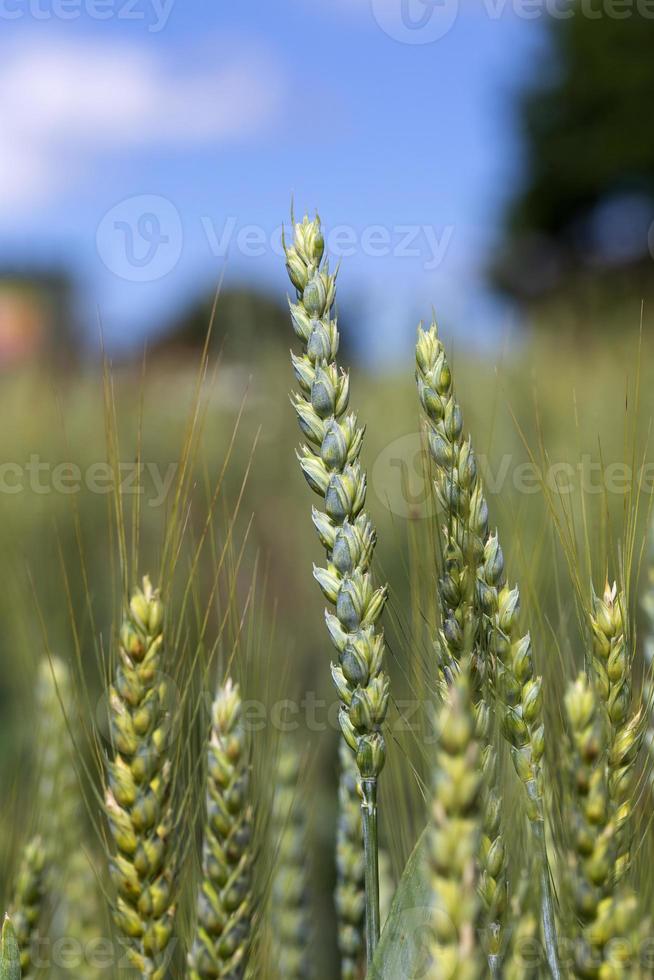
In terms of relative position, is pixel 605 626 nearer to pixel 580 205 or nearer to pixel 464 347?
pixel 464 347

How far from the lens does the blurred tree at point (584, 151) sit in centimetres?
1939

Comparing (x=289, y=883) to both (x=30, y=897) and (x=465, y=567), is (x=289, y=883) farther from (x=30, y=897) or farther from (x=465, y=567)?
(x=465, y=567)

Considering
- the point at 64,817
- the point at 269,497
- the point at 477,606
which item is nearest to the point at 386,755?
the point at 477,606

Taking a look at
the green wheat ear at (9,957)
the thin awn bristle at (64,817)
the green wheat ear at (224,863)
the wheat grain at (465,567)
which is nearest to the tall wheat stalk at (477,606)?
the wheat grain at (465,567)

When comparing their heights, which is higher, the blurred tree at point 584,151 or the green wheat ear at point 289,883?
the blurred tree at point 584,151

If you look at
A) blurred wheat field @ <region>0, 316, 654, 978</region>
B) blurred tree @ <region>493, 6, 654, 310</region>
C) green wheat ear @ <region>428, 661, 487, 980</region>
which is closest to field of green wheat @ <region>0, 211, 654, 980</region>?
green wheat ear @ <region>428, 661, 487, 980</region>

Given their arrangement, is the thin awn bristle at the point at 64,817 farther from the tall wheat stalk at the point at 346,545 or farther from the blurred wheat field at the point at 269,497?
the tall wheat stalk at the point at 346,545

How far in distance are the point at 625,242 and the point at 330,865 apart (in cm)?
1805

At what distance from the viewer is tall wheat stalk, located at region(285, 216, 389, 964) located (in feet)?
2.17

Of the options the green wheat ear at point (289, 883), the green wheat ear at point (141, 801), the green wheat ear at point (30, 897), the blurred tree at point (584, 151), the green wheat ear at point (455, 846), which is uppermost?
the blurred tree at point (584, 151)

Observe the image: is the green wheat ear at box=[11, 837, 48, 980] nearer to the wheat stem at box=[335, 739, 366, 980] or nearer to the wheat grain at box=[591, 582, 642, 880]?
the wheat stem at box=[335, 739, 366, 980]

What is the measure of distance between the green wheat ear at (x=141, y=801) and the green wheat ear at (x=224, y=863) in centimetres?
3

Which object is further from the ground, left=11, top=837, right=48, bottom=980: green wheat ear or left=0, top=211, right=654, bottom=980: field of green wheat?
left=0, top=211, right=654, bottom=980: field of green wheat

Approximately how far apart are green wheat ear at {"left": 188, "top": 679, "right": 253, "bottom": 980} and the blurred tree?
17972 millimetres
